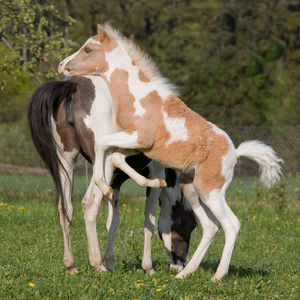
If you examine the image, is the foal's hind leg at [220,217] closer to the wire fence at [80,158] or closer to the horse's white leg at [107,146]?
the horse's white leg at [107,146]

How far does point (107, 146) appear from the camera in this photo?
5734 mm

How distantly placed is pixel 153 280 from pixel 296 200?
7.34 m

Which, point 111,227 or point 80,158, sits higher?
point 111,227

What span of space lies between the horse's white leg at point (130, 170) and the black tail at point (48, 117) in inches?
27.3

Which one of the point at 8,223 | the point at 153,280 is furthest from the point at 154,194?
the point at 8,223

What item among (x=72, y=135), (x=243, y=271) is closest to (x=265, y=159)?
(x=243, y=271)

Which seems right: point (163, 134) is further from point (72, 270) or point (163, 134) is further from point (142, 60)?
point (72, 270)

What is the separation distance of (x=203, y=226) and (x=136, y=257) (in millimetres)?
1596

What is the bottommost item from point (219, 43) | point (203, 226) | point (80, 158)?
point (219, 43)

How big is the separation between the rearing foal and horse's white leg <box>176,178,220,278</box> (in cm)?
1

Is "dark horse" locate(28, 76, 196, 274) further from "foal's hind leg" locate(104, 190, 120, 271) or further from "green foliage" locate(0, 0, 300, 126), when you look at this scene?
"green foliage" locate(0, 0, 300, 126)

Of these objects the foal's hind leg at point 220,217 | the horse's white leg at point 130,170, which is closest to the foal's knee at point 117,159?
the horse's white leg at point 130,170

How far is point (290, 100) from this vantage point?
30828 mm

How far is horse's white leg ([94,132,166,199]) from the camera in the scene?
5.68 meters
